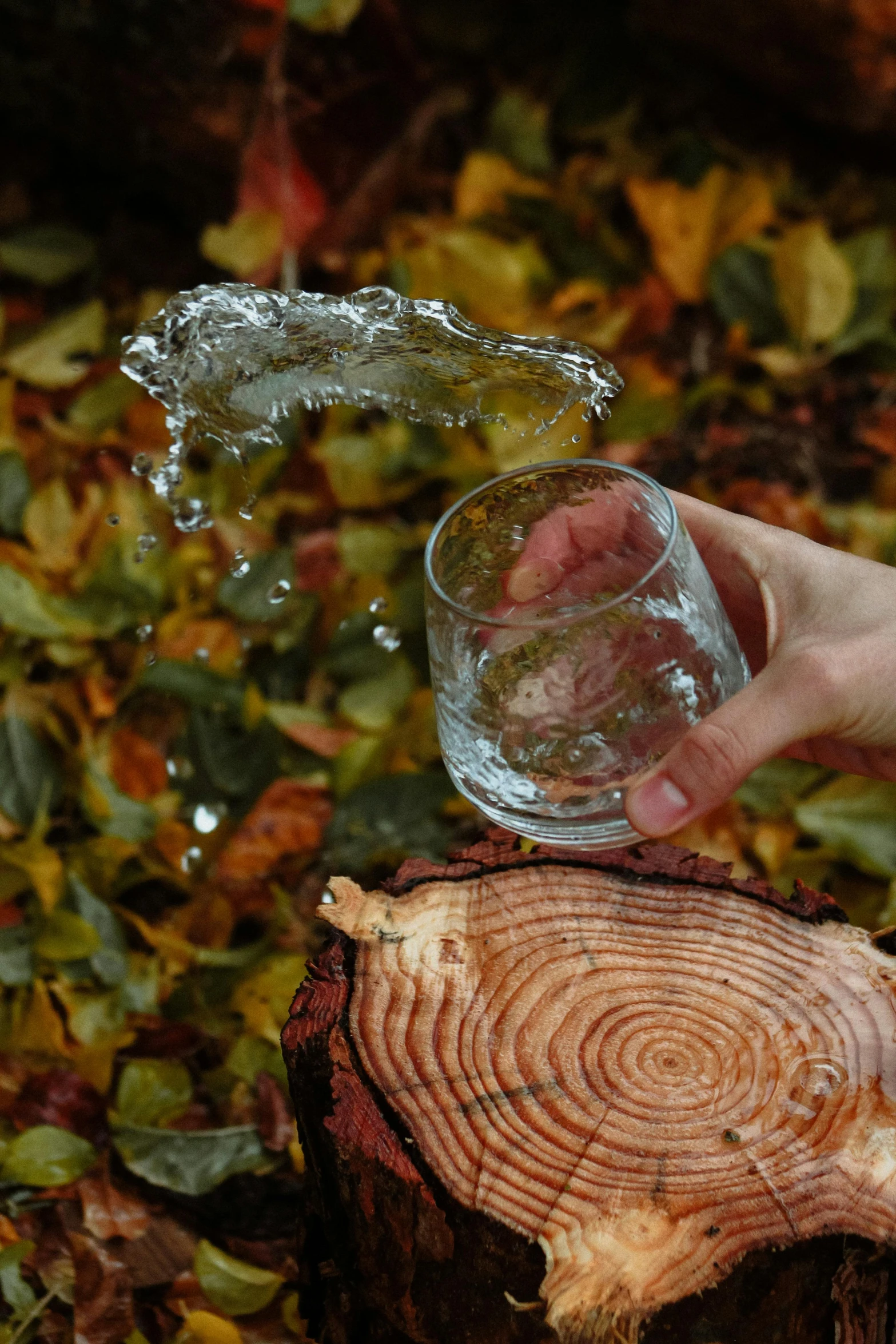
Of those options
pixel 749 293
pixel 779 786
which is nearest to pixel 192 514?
pixel 779 786

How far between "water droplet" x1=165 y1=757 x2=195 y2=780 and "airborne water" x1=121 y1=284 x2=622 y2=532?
16.4 inches

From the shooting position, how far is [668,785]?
98 centimetres

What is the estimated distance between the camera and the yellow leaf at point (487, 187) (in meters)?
2.79

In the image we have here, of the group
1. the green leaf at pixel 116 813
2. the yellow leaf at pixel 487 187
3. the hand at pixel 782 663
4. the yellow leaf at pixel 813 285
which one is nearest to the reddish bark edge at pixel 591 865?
the hand at pixel 782 663

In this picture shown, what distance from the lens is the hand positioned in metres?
0.97

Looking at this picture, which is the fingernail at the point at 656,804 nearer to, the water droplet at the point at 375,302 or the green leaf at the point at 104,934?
the water droplet at the point at 375,302

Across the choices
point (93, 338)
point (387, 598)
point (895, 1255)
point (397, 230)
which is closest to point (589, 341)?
point (397, 230)

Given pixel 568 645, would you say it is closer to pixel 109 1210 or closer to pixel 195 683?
pixel 109 1210

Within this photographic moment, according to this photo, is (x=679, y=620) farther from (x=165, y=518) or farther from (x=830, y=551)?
(x=165, y=518)

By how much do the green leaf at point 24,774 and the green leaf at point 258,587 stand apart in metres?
0.38

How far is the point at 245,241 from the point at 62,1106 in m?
1.65

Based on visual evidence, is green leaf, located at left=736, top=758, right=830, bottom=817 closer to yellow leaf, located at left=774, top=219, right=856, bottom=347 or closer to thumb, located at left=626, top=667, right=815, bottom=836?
thumb, located at left=626, top=667, right=815, bottom=836

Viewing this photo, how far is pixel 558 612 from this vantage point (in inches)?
45.2

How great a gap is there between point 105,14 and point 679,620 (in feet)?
6.40
